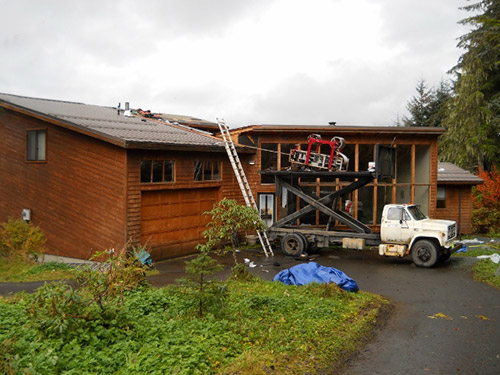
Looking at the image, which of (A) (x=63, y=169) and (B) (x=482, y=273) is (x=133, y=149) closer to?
(A) (x=63, y=169)

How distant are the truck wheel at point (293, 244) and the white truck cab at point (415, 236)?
2983mm

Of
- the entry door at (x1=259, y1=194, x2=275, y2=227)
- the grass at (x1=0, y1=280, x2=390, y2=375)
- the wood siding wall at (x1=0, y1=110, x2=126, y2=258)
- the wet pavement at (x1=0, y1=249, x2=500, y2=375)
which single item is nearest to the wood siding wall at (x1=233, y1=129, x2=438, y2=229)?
the entry door at (x1=259, y1=194, x2=275, y2=227)

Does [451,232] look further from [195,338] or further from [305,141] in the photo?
[195,338]

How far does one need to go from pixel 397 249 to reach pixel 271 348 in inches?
374

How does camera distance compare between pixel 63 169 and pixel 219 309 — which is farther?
pixel 63 169

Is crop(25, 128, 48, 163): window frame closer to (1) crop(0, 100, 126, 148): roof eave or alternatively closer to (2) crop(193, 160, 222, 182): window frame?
(1) crop(0, 100, 126, 148): roof eave

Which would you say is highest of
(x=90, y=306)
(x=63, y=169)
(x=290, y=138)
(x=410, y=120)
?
(x=410, y=120)

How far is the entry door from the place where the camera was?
21562 millimetres

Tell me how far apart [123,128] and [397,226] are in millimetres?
10620

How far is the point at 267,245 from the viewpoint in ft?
63.4

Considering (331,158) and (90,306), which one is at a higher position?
(331,158)

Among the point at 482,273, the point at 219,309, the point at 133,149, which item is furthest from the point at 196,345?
the point at 482,273

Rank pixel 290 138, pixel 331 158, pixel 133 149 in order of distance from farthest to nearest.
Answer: pixel 290 138 → pixel 331 158 → pixel 133 149

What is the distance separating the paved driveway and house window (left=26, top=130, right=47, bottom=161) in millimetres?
7264
